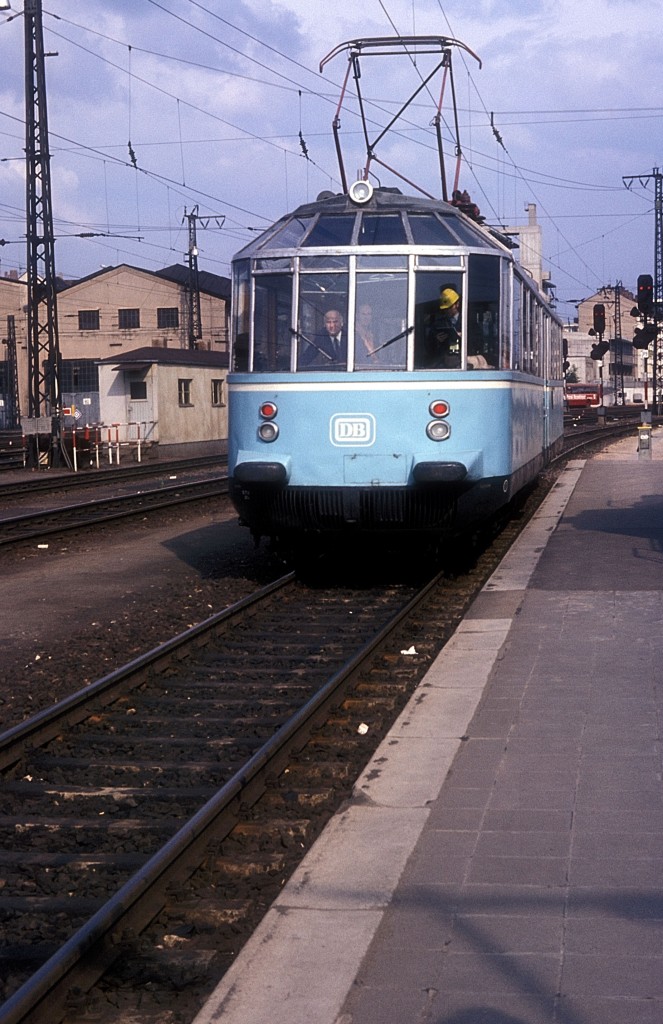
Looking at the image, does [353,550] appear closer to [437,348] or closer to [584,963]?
[437,348]

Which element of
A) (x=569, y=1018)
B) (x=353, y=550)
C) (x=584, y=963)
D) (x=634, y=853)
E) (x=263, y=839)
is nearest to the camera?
(x=569, y=1018)

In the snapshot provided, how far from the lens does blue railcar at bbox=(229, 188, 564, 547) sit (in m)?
10.4

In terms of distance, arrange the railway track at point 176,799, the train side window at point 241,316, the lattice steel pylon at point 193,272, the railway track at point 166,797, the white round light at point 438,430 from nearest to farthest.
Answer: the railway track at point 176,799 → the railway track at point 166,797 → the white round light at point 438,430 → the train side window at point 241,316 → the lattice steel pylon at point 193,272

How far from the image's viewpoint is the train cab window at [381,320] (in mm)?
10609

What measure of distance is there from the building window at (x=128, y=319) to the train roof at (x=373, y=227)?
193 ft

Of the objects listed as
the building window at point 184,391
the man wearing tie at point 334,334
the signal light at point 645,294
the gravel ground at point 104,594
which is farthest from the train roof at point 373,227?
the building window at point 184,391

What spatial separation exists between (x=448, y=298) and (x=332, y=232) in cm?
120

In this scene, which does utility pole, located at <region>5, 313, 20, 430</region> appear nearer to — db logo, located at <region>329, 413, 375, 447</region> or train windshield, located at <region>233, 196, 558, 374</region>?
train windshield, located at <region>233, 196, 558, 374</region>

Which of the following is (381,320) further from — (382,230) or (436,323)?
(382,230)

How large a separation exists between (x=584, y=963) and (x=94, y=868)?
1.92 meters

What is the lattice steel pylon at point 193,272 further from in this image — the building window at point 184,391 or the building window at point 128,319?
the building window at point 184,391

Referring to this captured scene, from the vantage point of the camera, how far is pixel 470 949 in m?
3.69

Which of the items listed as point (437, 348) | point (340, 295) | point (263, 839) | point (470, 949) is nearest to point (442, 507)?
point (437, 348)

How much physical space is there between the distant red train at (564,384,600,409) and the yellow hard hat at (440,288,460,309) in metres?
63.6
